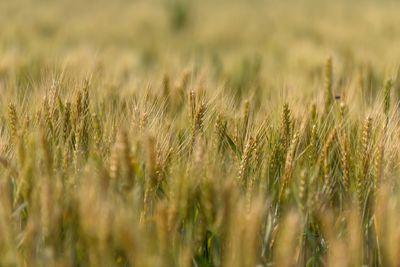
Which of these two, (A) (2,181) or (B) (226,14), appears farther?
(B) (226,14)

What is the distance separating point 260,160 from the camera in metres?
1.01

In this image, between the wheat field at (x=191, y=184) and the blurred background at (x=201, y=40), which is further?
the blurred background at (x=201, y=40)

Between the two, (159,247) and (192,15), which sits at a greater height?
(192,15)

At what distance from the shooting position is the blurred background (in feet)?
7.81

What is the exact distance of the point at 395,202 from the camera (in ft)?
2.70

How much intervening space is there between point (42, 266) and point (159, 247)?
21 cm

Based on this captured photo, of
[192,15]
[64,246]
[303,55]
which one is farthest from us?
[192,15]

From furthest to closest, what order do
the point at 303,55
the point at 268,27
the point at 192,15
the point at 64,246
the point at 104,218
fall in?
the point at 192,15 < the point at 268,27 < the point at 303,55 < the point at 64,246 < the point at 104,218

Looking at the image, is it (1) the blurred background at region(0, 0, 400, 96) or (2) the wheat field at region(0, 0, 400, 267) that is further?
(1) the blurred background at region(0, 0, 400, 96)

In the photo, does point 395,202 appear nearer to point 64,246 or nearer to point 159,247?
point 159,247

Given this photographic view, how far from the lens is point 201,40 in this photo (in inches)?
176

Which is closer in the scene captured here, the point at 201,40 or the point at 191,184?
the point at 191,184

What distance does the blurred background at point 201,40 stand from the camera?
2.38 meters

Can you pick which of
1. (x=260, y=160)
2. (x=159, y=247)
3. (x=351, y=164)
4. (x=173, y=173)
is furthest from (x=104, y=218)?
(x=351, y=164)
